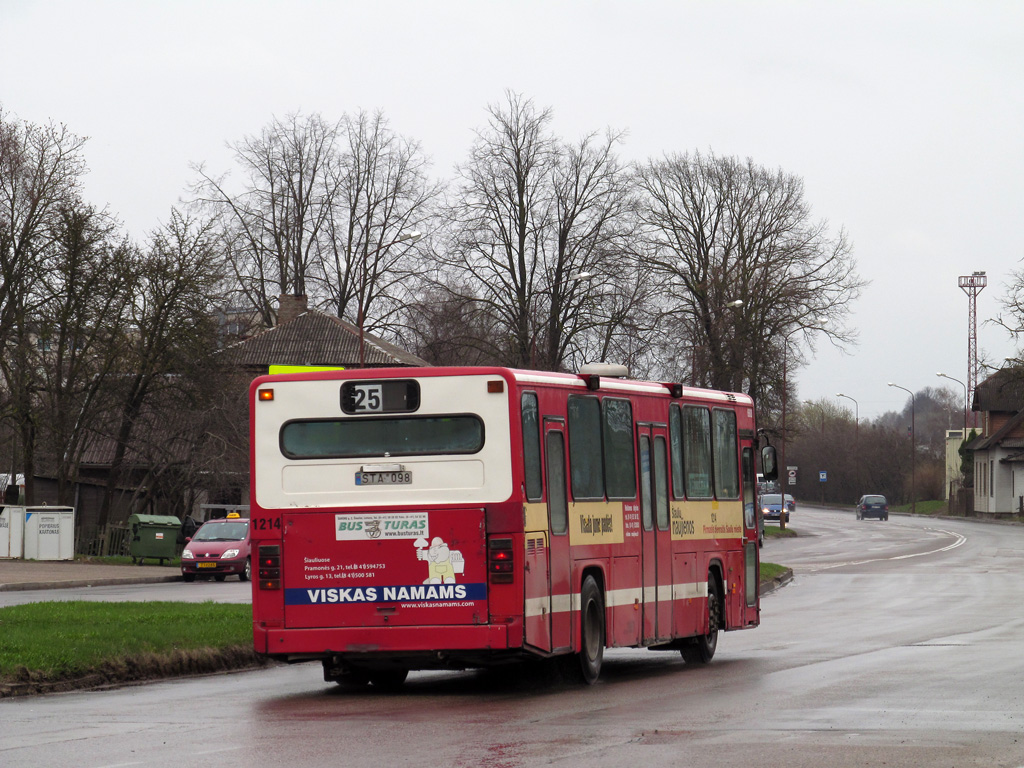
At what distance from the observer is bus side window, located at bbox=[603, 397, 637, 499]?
1484cm

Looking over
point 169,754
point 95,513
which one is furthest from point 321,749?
point 95,513


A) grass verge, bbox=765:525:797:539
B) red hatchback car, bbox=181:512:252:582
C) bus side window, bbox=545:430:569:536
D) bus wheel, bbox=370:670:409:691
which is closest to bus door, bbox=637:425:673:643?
bus side window, bbox=545:430:569:536

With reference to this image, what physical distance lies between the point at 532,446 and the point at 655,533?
10.2ft

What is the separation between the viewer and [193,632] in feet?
57.9

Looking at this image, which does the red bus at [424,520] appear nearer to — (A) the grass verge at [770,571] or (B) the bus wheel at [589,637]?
(B) the bus wheel at [589,637]

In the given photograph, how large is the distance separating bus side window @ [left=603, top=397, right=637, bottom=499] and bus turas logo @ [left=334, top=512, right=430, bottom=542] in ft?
7.88

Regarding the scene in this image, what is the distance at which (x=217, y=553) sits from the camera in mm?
36469

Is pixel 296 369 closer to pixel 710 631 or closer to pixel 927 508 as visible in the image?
pixel 710 631

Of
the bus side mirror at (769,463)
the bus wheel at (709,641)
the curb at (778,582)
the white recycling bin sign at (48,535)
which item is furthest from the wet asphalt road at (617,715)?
the white recycling bin sign at (48,535)

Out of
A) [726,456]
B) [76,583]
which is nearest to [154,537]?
[76,583]

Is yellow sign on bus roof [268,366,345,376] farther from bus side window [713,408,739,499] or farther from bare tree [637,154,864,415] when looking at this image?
bare tree [637,154,864,415]

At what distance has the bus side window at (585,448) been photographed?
14.1 metres

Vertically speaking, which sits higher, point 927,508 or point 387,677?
point 387,677

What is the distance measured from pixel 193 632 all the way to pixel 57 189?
92.3 feet
